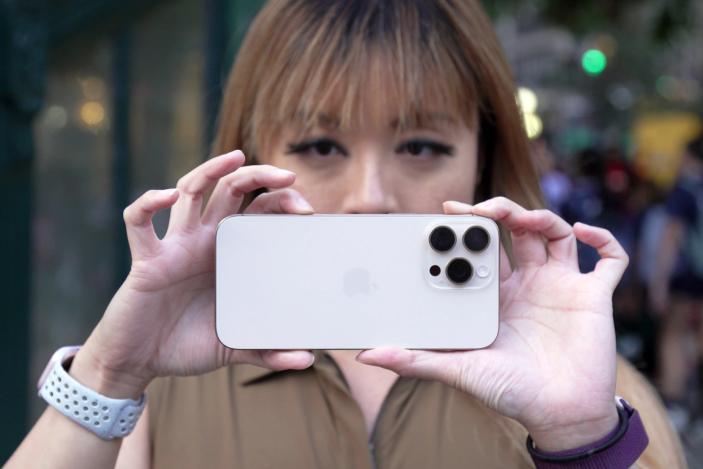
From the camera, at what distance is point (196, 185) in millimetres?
1604

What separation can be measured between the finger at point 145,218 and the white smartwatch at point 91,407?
0.84ft

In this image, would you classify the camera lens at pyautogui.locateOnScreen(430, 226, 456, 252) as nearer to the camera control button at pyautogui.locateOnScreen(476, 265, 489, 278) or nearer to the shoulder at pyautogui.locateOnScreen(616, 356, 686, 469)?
the camera control button at pyautogui.locateOnScreen(476, 265, 489, 278)

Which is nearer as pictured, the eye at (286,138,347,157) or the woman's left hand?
the woman's left hand

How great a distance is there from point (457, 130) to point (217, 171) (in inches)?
24.6

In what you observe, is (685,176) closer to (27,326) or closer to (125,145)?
(125,145)

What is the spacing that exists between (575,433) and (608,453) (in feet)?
0.21

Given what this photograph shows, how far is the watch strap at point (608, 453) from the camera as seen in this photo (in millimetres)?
1586

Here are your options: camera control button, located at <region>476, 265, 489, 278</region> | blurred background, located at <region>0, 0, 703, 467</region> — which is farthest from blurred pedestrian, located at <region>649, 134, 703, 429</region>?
camera control button, located at <region>476, 265, 489, 278</region>

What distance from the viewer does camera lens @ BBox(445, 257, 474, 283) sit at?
1.61 metres

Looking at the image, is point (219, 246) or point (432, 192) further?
point (432, 192)

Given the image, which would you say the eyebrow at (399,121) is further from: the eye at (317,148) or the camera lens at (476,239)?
the camera lens at (476,239)

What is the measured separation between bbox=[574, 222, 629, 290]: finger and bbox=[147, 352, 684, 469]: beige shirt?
0.34m

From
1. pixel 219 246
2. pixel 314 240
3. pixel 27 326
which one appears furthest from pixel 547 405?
pixel 27 326

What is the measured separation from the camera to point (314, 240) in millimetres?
1625
